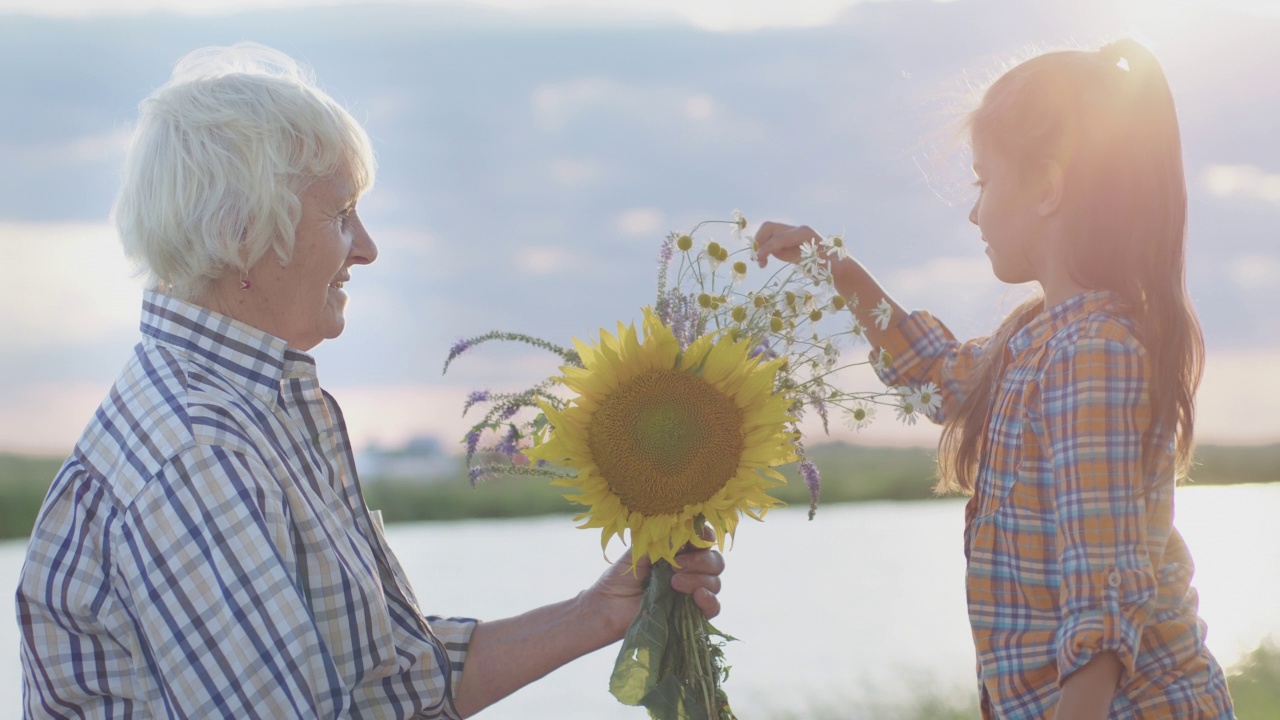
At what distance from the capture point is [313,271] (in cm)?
169

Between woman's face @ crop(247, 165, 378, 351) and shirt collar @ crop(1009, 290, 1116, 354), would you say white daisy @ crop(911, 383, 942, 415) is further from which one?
woman's face @ crop(247, 165, 378, 351)

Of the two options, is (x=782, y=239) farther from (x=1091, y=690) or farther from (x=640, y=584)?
(x=1091, y=690)

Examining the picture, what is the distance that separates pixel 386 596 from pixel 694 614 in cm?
50

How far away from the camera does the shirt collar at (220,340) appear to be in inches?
61.6

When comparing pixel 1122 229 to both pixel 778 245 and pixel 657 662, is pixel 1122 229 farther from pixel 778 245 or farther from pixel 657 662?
pixel 657 662

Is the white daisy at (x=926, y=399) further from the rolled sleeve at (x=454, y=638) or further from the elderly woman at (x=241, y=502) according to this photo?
the rolled sleeve at (x=454, y=638)

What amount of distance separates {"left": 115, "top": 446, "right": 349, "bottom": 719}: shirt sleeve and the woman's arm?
0.54 metres

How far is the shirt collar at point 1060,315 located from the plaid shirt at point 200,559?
1.14 metres

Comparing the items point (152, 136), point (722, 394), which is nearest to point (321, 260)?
point (152, 136)

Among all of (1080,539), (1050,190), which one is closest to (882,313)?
(1050,190)

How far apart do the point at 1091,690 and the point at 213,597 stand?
1.20m

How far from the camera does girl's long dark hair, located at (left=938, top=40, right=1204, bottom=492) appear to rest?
1715 millimetres

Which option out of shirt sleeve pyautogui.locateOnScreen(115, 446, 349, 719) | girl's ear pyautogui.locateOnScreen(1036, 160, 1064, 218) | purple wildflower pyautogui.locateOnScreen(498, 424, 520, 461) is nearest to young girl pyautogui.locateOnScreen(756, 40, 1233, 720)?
girl's ear pyautogui.locateOnScreen(1036, 160, 1064, 218)

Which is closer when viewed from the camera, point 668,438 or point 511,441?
point 668,438
